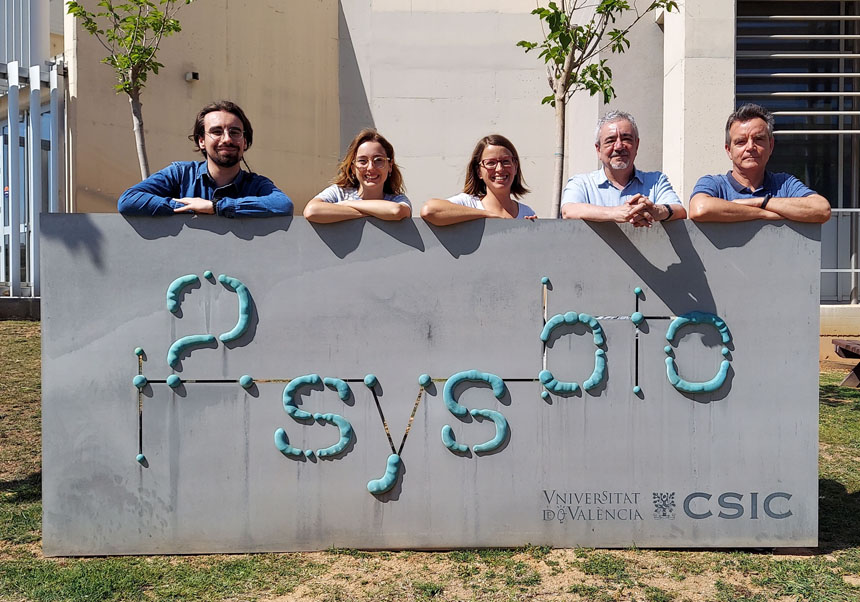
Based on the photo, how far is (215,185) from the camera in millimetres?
3453

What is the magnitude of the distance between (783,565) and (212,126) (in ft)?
10.1

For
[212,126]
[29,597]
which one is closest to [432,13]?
[212,126]

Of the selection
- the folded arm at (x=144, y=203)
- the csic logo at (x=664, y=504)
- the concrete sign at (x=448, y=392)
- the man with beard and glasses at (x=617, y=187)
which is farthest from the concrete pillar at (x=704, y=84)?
the folded arm at (x=144, y=203)

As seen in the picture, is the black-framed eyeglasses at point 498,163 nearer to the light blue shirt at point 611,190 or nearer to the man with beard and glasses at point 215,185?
the light blue shirt at point 611,190

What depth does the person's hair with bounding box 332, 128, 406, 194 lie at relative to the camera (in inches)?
139

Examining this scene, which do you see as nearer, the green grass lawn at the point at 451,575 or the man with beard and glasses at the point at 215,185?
the green grass lawn at the point at 451,575

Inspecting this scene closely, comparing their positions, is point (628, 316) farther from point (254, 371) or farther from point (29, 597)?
point (29, 597)

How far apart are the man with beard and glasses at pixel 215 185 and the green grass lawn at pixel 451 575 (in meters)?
1.49

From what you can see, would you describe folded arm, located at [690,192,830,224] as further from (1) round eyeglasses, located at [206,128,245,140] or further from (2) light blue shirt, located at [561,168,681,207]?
(1) round eyeglasses, located at [206,128,245,140]

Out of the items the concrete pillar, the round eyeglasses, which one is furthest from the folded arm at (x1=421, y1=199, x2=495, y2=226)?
the concrete pillar

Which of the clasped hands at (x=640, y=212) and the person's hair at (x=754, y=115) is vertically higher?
the person's hair at (x=754, y=115)

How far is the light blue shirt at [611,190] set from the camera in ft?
11.3

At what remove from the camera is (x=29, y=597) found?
288 cm

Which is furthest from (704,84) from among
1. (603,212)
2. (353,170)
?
(353,170)
